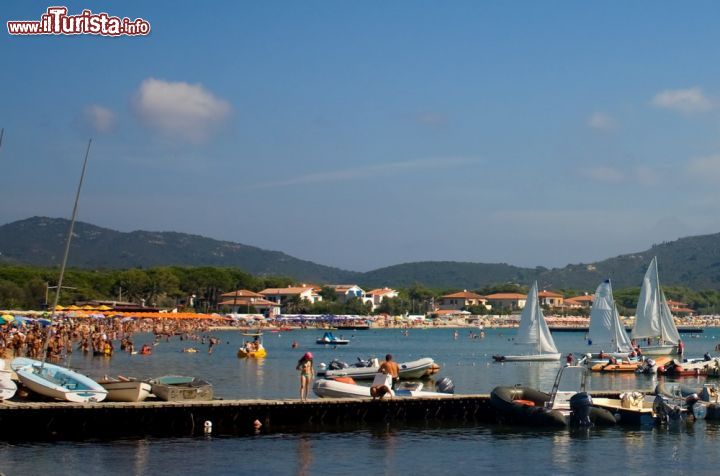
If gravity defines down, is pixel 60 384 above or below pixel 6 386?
above

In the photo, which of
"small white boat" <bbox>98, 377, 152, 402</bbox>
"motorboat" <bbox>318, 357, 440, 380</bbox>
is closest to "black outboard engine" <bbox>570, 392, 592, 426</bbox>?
"small white boat" <bbox>98, 377, 152, 402</bbox>

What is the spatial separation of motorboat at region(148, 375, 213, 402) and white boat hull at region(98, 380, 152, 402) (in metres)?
0.60

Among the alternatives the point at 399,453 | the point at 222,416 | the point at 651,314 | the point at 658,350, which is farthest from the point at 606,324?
the point at 399,453

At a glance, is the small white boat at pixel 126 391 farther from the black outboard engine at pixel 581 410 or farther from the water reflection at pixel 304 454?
the black outboard engine at pixel 581 410

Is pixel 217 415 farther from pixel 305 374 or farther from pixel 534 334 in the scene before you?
pixel 534 334

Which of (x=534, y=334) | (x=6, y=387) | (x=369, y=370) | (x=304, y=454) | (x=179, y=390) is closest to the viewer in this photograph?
(x=304, y=454)

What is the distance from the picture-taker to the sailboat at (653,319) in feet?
246

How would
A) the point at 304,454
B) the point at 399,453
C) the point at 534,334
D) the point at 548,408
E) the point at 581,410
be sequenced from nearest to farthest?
the point at 304,454 → the point at 399,453 → the point at 581,410 → the point at 548,408 → the point at 534,334

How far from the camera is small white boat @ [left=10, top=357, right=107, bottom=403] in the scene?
109 ft

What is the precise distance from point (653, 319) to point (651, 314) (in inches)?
16.6

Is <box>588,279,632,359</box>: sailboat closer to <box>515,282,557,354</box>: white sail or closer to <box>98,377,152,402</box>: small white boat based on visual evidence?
<box>515,282,557,354</box>: white sail

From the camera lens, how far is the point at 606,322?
75562mm

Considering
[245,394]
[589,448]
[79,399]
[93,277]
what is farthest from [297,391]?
[93,277]

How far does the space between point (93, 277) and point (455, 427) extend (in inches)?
5972
